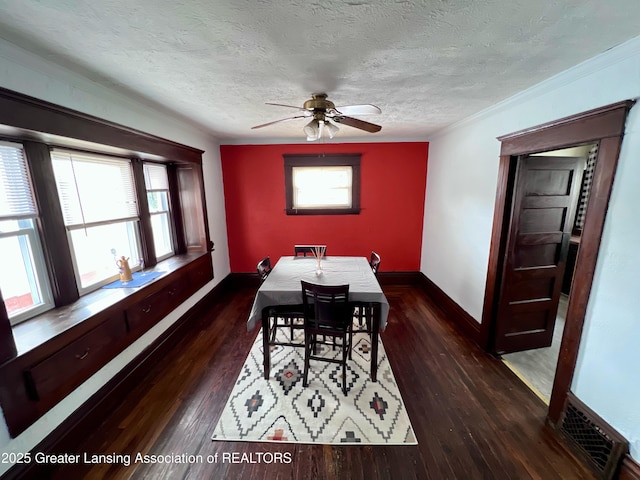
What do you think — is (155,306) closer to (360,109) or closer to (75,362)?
(75,362)

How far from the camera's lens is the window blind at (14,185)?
1.57 m

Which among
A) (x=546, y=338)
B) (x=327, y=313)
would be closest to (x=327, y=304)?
(x=327, y=313)

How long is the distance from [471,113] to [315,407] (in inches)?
133

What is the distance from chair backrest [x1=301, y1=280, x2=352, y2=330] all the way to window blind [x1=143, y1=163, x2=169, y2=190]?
236 centimetres

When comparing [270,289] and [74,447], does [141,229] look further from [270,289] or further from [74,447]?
[74,447]

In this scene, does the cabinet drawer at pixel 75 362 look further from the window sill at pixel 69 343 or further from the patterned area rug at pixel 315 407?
the patterned area rug at pixel 315 407

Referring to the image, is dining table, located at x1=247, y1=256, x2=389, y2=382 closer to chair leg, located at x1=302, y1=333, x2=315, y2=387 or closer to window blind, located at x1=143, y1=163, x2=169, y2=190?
chair leg, located at x1=302, y1=333, x2=315, y2=387

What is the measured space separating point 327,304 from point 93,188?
7.87ft

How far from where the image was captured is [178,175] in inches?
133

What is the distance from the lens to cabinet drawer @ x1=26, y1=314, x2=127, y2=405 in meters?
1.48

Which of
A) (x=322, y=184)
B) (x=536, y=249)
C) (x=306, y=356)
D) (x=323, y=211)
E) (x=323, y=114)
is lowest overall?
(x=306, y=356)

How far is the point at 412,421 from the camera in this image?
1.87 metres

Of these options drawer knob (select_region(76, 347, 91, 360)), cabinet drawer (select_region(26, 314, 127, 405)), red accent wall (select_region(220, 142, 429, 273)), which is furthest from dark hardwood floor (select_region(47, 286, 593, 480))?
red accent wall (select_region(220, 142, 429, 273))

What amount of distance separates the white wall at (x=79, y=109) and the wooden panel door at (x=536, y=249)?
359 cm
